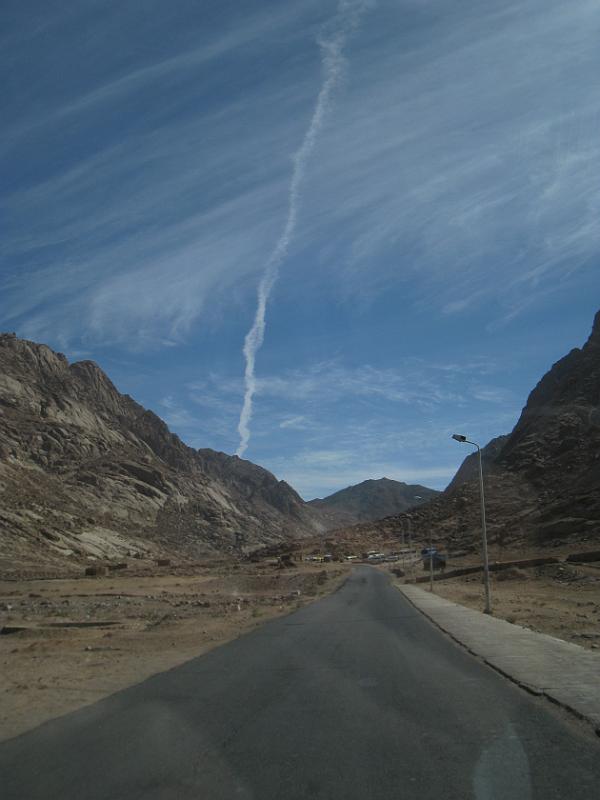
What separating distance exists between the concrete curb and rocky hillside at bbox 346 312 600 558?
44868 millimetres

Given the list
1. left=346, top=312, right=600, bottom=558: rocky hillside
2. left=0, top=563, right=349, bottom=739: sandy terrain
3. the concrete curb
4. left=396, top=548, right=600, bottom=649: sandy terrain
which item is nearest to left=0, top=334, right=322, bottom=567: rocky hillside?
left=0, top=563, right=349, bottom=739: sandy terrain

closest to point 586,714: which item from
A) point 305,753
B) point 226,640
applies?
point 305,753

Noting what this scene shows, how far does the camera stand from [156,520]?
129625mm

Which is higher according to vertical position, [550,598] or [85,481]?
[85,481]

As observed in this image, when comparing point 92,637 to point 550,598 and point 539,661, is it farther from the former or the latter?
point 550,598

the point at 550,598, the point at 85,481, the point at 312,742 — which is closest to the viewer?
the point at 312,742

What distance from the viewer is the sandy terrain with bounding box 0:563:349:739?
1137 cm

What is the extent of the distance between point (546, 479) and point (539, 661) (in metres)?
105

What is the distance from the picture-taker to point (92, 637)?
21.3 metres

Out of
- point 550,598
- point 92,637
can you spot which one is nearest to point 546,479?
A: point 550,598

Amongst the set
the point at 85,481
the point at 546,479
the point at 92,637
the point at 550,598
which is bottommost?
the point at 92,637

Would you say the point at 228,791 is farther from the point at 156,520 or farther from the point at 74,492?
the point at 156,520

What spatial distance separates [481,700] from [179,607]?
28.3 m

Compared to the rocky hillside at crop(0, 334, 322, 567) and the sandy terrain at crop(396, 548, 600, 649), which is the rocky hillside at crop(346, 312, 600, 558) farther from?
the rocky hillside at crop(0, 334, 322, 567)
